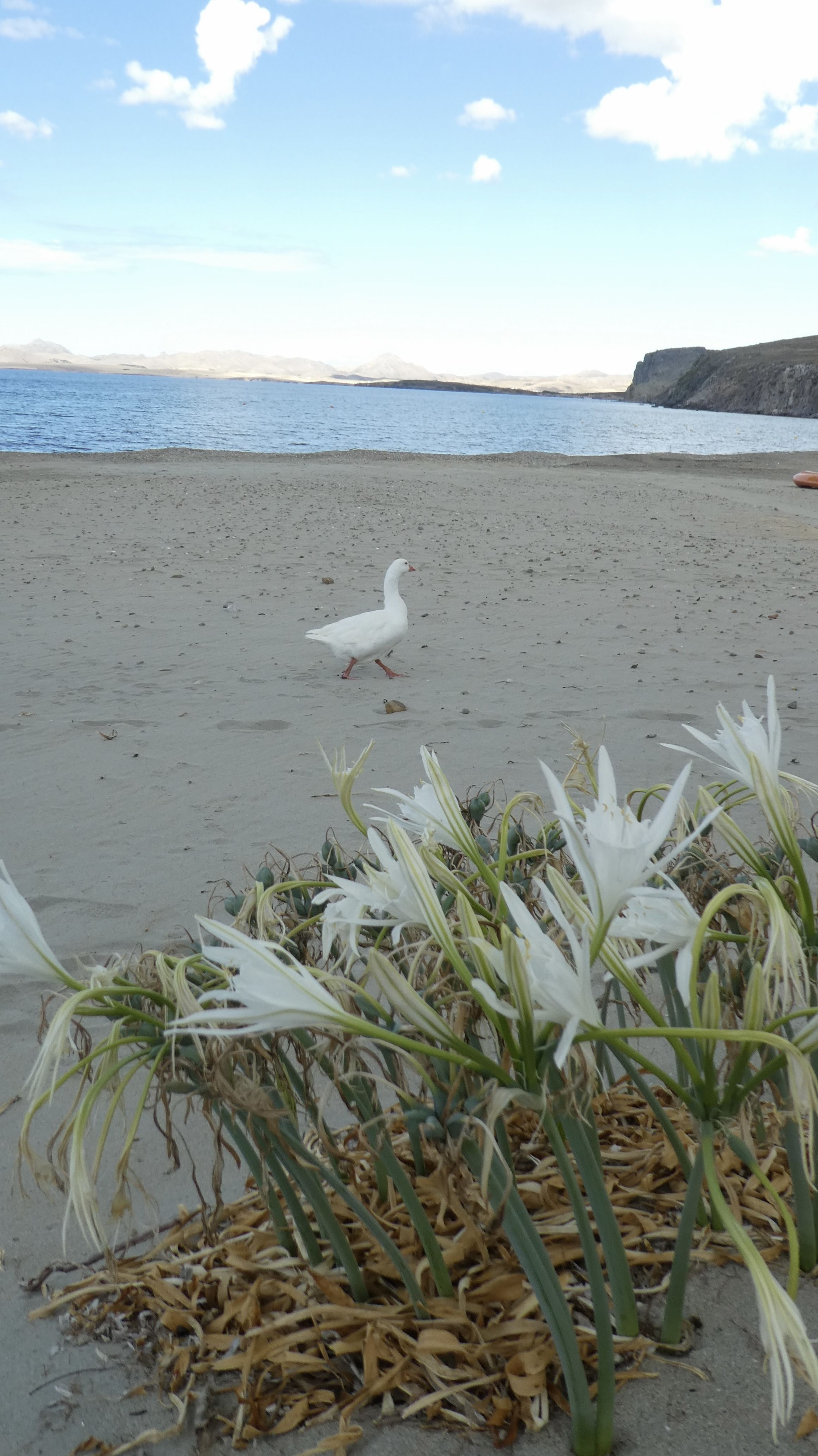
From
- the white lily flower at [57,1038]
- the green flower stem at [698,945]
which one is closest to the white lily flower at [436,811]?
the green flower stem at [698,945]

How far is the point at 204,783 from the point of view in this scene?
4789 mm

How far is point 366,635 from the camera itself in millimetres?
6371

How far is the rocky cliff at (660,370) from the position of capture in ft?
488

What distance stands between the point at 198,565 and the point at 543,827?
9.18 m

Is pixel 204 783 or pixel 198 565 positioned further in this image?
pixel 198 565

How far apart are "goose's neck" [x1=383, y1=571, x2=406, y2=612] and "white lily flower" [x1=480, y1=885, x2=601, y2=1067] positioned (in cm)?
559

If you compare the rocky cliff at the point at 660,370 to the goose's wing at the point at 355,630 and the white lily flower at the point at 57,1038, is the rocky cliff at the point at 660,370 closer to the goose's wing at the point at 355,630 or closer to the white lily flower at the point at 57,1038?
the goose's wing at the point at 355,630

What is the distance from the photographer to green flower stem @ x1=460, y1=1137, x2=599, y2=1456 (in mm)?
1242

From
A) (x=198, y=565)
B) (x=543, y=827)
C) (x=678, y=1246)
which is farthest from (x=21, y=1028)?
(x=198, y=565)

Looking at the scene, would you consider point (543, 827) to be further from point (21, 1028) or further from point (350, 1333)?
point (21, 1028)

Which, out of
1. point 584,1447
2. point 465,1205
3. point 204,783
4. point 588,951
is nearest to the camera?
point 588,951

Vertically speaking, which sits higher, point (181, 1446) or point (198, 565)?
point (198, 565)

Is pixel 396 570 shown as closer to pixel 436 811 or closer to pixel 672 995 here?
pixel 672 995

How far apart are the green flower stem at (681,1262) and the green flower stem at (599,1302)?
0.12 meters
